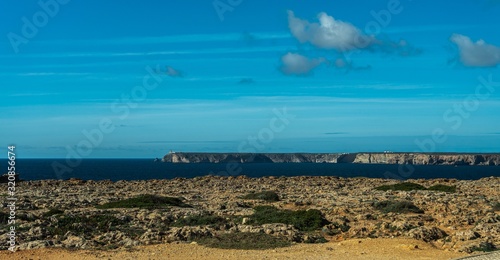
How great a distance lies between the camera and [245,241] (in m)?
22.4

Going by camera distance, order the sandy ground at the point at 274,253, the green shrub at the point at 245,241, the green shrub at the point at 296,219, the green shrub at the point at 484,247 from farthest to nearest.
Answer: the green shrub at the point at 296,219 → the green shrub at the point at 245,241 → the green shrub at the point at 484,247 → the sandy ground at the point at 274,253

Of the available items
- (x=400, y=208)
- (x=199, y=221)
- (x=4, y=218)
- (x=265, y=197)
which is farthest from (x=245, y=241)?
(x=265, y=197)

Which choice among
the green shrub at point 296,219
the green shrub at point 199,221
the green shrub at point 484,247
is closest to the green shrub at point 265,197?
the green shrub at point 296,219

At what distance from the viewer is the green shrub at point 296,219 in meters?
26.7

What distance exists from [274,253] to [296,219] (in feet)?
23.4

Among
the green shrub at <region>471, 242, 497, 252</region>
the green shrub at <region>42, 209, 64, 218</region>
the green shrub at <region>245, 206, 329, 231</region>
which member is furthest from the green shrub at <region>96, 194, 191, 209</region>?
the green shrub at <region>471, 242, 497, 252</region>

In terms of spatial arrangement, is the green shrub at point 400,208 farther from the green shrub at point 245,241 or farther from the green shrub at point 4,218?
the green shrub at point 4,218

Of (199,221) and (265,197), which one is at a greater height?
(265,197)

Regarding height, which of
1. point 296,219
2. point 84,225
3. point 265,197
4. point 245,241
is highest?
point 265,197

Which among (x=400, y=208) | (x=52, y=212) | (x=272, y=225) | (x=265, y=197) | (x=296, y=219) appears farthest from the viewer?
(x=265, y=197)

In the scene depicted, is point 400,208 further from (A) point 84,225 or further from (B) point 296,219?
(A) point 84,225

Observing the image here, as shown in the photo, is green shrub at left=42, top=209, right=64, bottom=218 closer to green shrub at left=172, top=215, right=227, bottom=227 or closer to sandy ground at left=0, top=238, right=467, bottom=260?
green shrub at left=172, top=215, right=227, bottom=227

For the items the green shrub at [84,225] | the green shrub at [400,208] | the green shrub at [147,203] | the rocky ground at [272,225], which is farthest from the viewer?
the green shrub at [147,203]

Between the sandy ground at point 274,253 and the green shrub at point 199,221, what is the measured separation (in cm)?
521
